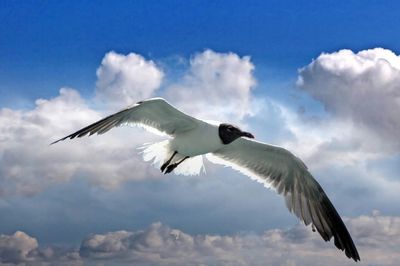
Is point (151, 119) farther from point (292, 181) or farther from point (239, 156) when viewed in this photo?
point (292, 181)

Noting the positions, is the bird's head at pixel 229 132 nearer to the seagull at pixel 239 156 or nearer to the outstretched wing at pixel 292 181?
the seagull at pixel 239 156

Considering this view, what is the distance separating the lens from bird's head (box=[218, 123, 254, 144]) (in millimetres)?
10312

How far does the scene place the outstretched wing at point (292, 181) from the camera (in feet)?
35.3

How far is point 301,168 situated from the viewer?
1088cm

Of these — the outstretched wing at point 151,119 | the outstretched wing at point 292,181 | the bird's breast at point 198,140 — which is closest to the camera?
the outstretched wing at point 151,119

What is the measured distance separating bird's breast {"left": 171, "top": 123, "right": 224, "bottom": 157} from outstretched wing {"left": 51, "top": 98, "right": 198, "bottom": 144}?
0.12 metres

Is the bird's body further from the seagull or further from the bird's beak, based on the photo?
the bird's beak

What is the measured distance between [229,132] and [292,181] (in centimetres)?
190

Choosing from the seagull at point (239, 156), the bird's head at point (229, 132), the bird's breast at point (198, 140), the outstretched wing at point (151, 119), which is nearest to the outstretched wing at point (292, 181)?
the seagull at point (239, 156)

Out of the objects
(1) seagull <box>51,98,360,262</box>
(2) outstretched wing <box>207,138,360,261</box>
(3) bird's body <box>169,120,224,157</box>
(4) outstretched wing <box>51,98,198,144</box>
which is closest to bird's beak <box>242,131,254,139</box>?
(1) seagull <box>51,98,360,262</box>

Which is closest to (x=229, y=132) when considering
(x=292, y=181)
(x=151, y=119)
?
(x=151, y=119)

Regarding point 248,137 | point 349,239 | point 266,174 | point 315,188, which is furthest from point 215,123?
point 349,239

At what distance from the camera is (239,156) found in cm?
1142

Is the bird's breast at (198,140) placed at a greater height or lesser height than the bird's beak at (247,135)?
lesser
